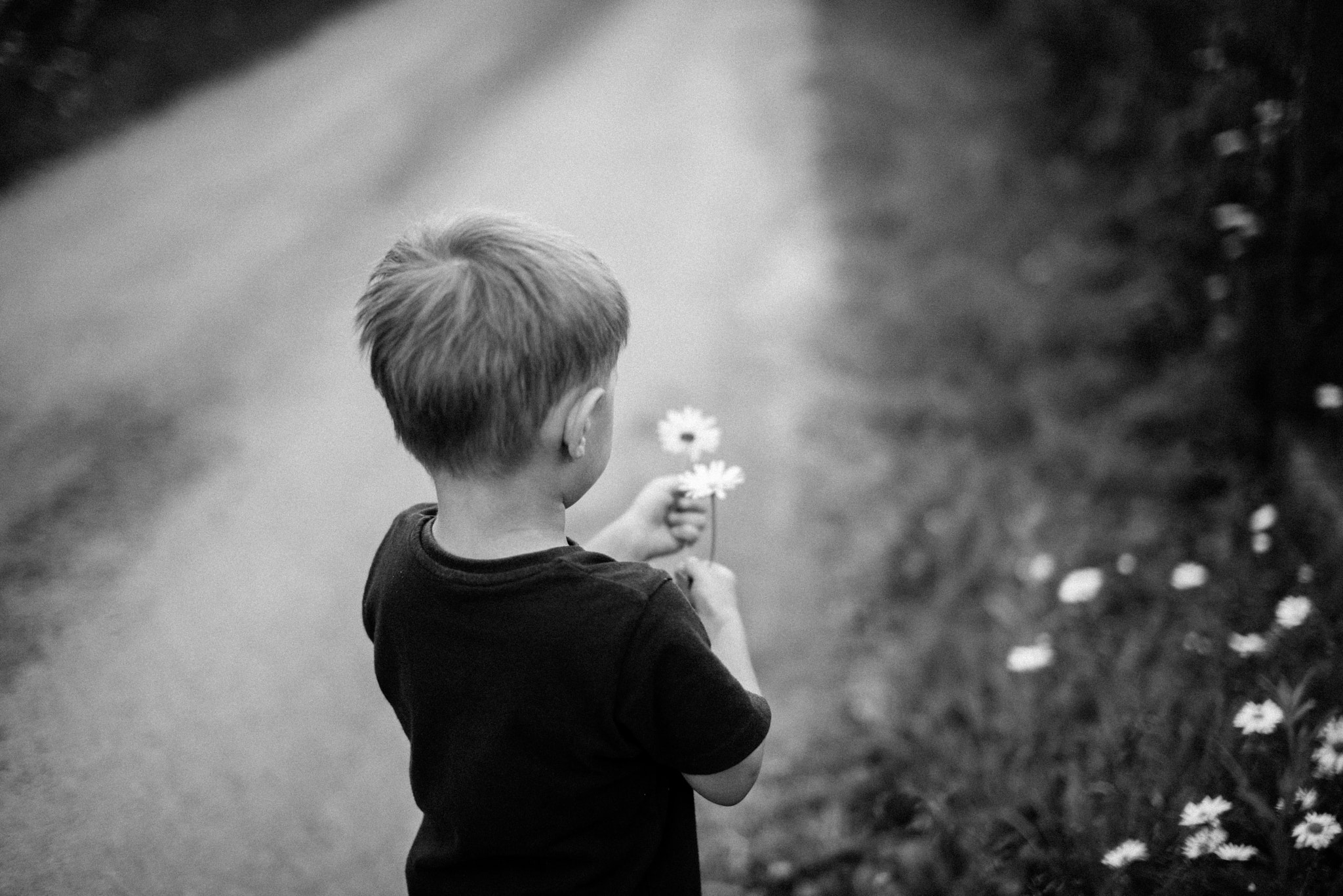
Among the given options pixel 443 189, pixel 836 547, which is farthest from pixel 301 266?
pixel 836 547

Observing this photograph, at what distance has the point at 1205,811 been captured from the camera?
6.17ft

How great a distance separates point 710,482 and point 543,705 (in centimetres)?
46

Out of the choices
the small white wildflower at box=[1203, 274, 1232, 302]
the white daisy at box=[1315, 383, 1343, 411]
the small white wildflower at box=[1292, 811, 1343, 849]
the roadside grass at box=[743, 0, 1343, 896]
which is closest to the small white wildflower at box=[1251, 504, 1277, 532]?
the roadside grass at box=[743, 0, 1343, 896]

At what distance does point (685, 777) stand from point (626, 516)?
0.46m

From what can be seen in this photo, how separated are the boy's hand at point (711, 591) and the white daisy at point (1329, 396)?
88.4 inches

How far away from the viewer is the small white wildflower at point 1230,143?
10.5ft

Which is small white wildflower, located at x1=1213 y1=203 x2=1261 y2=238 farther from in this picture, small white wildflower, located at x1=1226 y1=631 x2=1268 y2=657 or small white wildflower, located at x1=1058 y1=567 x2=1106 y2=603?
small white wildflower, located at x1=1226 y1=631 x2=1268 y2=657

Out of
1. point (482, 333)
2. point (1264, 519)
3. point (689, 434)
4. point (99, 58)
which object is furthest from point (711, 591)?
point (99, 58)

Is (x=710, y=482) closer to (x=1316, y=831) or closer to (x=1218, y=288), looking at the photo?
(x=1316, y=831)

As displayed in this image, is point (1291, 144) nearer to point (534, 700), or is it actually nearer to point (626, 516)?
point (626, 516)

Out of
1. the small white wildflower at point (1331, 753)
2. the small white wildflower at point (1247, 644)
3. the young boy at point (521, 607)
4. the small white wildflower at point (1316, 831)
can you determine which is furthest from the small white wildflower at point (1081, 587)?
the young boy at point (521, 607)

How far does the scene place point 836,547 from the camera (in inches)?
130

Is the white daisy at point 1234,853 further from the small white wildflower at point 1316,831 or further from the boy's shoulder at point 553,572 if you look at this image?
the boy's shoulder at point 553,572

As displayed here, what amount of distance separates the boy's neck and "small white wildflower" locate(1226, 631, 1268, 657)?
1.76 m
